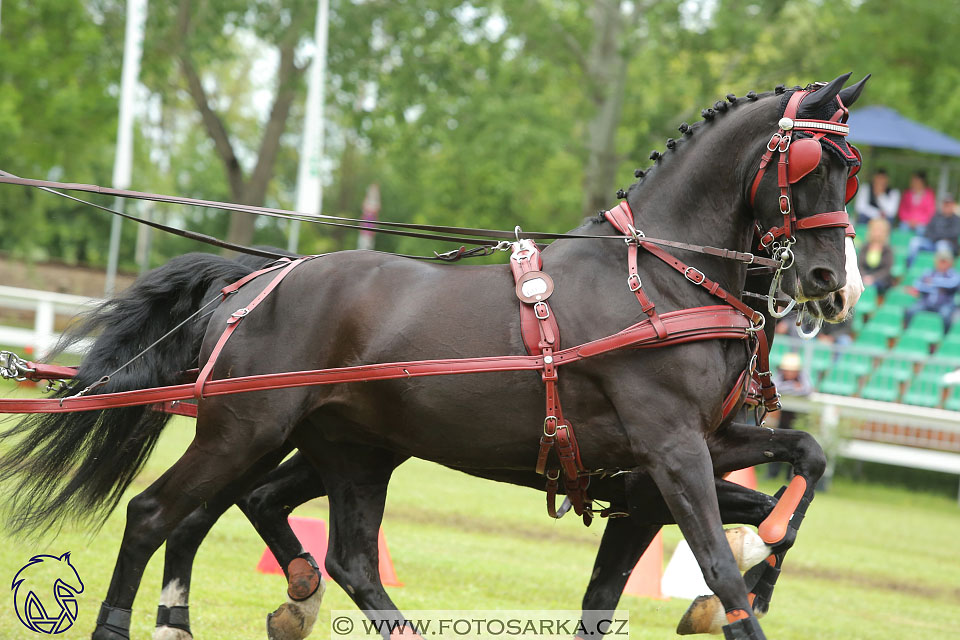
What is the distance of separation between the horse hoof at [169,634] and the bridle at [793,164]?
3132 millimetres

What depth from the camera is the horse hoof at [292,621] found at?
5.07m

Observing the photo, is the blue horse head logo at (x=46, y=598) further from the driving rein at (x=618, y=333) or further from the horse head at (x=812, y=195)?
the horse head at (x=812, y=195)

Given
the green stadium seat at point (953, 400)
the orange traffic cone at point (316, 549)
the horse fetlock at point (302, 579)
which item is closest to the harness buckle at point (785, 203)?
the horse fetlock at point (302, 579)

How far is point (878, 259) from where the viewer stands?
1825 centimetres

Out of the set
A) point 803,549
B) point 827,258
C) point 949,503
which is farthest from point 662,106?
point 827,258

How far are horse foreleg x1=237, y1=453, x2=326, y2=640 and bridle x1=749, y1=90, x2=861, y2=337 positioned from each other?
2.52m

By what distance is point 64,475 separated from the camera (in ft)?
17.0

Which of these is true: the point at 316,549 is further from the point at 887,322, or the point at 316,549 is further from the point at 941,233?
the point at 941,233

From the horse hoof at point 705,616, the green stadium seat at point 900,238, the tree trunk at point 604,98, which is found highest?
the tree trunk at point 604,98

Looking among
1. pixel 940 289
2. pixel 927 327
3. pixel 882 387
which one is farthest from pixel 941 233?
pixel 882 387

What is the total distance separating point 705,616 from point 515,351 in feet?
4.95

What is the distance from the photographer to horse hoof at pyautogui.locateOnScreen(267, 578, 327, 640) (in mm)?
5074

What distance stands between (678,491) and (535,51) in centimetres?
2112

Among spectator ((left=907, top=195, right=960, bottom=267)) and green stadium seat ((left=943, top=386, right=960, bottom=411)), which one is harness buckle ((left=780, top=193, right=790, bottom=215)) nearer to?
green stadium seat ((left=943, top=386, right=960, bottom=411))
